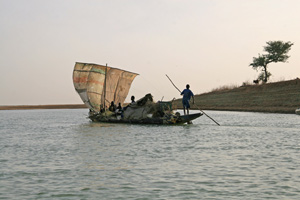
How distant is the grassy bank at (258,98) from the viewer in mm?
53219

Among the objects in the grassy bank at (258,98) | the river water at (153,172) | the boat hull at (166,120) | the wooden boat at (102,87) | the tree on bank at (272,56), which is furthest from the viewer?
the tree on bank at (272,56)

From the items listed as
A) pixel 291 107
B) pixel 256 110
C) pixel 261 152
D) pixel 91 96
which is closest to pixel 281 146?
pixel 261 152

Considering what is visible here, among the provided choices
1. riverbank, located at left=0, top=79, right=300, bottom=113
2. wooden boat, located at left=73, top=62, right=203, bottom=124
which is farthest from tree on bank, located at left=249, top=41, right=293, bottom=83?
wooden boat, located at left=73, top=62, right=203, bottom=124

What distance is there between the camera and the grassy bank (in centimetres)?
5322

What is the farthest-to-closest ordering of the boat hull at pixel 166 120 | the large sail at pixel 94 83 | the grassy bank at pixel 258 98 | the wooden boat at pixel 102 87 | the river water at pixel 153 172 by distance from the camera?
1. the grassy bank at pixel 258 98
2. the large sail at pixel 94 83
3. the wooden boat at pixel 102 87
4. the boat hull at pixel 166 120
5. the river water at pixel 153 172

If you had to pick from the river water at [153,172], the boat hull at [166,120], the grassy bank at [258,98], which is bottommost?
the river water at [153,172]

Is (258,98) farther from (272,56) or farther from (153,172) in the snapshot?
(153,172)

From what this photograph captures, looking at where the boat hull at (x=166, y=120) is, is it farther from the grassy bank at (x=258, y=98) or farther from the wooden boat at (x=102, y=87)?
the grassy bank at (x=258, y=98)

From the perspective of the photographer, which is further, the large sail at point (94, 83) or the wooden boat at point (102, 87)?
the large sail at point (94, 83)

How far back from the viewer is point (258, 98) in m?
61.3

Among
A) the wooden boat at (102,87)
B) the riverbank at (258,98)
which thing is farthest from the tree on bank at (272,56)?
the wooden boat at (102,87)

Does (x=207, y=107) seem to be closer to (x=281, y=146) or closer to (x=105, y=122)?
(x=105, y=122)

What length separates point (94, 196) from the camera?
773cm

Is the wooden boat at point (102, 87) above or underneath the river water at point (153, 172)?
above
